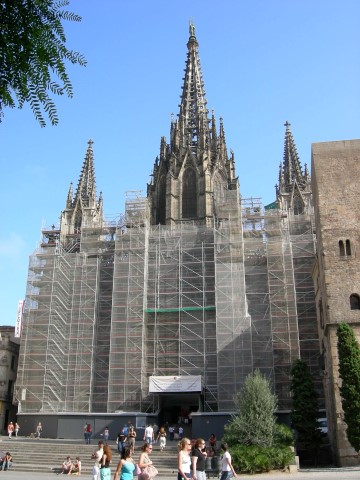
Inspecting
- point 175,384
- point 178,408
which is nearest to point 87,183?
point 178,408

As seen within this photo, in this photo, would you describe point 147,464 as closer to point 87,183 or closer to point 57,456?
point 57,456

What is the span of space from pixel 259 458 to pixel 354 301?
9.38 m

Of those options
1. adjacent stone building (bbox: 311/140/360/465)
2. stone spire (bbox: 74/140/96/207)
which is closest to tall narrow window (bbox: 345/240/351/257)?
adjacent stone building (bbox: 311/140/360/465)

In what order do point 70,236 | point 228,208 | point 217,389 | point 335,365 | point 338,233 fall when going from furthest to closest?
point 70,236 < point 228,208 < point 217,389 < point 338,233 < point 335,365

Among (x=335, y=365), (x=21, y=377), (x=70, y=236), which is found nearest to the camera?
(x=335, y=365)

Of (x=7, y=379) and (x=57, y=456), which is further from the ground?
(x=7, y=379)

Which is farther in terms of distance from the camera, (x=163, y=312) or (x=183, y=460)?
(x=163, y=312)

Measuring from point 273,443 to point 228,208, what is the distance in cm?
2056

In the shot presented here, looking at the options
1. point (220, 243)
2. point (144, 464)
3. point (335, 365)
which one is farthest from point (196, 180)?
point (144, 464)

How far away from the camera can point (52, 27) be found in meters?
4.76

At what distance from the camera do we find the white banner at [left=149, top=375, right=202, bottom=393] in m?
34.6

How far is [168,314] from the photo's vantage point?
38.8 m

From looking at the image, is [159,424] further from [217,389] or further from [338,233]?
[338,233]

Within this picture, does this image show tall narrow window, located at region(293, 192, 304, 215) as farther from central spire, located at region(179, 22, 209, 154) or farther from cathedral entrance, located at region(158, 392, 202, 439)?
cathedral entrance, located at region(158, 392, 202, 439)
